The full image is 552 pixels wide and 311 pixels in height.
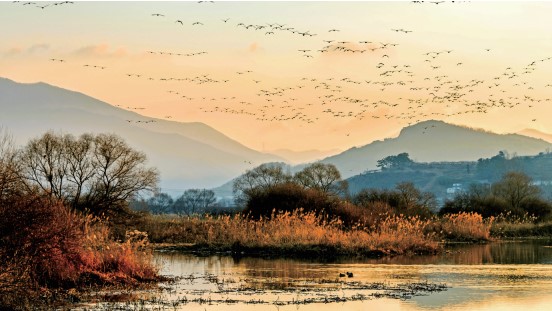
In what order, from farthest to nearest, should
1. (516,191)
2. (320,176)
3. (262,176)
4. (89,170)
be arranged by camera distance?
(262,176)
(320,176)
(516,191)
(89,170)

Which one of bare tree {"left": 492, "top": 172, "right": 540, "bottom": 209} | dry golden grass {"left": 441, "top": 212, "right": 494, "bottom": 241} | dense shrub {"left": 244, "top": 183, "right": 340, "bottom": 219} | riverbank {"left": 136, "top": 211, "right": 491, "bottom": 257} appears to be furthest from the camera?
bare tree {"left": 492, "top": 172, "right": 540, "bottom": 209}

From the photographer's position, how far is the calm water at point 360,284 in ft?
98.9

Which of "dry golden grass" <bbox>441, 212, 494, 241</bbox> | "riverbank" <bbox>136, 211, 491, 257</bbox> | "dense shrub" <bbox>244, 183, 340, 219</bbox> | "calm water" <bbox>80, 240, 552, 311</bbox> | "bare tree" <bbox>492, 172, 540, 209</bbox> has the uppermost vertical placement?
"bare tree" <bbox>492, 172, 540, 209</bbox>

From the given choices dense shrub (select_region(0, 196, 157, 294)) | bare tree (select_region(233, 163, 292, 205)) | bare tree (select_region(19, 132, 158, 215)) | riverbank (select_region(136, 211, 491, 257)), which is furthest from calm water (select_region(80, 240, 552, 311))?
bare tree (select_region(233, 163, 292, 205))

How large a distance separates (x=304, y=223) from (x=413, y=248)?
586cm

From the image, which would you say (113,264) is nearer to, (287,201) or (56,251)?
(56,251)

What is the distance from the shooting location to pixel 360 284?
36.0 m

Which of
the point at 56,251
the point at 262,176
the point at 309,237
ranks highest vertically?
the point at 262,176

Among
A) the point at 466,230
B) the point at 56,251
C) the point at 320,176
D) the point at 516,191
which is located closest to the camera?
the point at 56,251

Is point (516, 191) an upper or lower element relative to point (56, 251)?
upper

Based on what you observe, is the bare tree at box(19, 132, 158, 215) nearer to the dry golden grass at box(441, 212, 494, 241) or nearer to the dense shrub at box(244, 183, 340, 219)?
the dense shrub at box(244, 183, 340, 219)

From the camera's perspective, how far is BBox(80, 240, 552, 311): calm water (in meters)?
30.1

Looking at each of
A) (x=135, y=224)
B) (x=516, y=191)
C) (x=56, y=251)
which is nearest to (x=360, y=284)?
(x=56, y=251)

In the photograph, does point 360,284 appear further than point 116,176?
No
